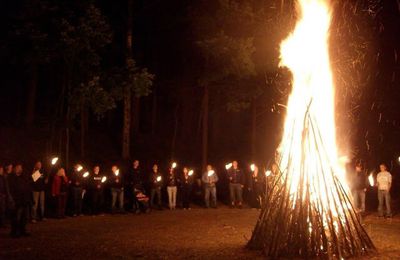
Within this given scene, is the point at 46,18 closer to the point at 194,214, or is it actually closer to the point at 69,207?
the point at 69,207

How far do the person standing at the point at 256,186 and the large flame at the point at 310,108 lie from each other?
29.3 feet

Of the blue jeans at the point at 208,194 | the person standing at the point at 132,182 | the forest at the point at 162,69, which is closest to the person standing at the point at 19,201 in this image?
the forest at the point at 162,69

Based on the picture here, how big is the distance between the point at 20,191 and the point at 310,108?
7.08 m

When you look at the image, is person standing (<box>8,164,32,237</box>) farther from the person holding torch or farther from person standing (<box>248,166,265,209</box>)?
person standing (<box>248,166,265,209</box>)

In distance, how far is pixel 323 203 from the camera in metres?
8.95

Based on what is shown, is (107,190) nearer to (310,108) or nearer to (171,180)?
(171,180)

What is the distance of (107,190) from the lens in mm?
19203

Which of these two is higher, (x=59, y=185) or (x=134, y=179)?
(x=134, y=179)

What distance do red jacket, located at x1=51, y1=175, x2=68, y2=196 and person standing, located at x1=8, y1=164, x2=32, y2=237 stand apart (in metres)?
2.50

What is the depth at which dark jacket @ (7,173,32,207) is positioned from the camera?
11845 mm

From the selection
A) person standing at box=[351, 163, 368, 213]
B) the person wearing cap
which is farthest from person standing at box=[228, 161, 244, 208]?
the person wearing cap

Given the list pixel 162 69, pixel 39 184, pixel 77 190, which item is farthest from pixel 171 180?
pixel 162 69

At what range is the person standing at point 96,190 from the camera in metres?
16.3

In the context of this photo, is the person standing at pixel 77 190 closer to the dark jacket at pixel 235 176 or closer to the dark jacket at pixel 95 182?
the dark jacket at pixel 95 182
